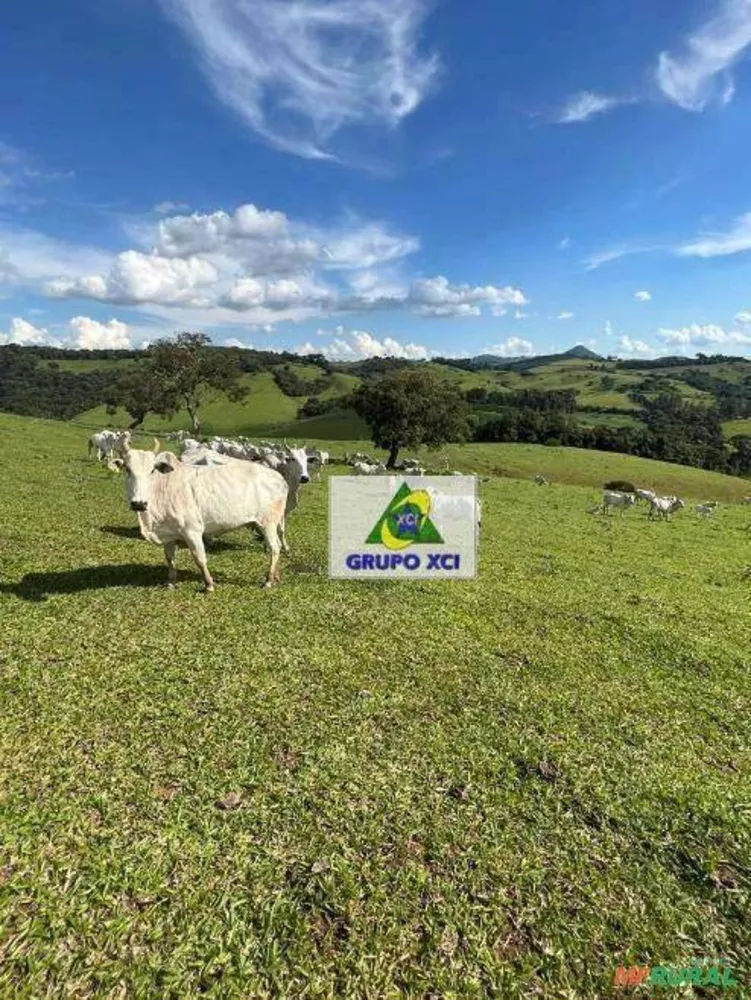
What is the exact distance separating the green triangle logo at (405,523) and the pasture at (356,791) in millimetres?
3100

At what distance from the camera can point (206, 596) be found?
39.2 feet

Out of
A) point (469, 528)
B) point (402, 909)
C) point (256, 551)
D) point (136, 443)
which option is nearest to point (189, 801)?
point (402, 909)

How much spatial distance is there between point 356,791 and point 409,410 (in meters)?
45.3

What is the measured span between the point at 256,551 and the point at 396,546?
375 centimetres

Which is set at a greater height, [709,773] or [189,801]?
[189,801]

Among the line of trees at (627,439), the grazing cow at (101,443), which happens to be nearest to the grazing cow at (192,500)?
the grazing cow at (101,443)

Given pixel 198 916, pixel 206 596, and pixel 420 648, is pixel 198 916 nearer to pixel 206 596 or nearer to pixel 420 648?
pixel 420 648

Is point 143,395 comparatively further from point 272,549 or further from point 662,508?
point 272,549

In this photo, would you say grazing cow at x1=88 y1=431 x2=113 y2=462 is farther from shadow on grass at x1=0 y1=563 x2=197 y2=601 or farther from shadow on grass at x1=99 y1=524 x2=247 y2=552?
shadow on grass at x1=0 y1=563 x2=197 y2=601

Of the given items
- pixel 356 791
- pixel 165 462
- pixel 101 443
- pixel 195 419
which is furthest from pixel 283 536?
pixel 195 419

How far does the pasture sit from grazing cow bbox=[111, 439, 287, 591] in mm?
1132

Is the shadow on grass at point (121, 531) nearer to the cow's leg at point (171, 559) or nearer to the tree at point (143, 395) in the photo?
the cow's leg at point (171, 559)

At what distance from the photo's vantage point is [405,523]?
16.6 meters

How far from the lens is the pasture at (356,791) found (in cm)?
474
